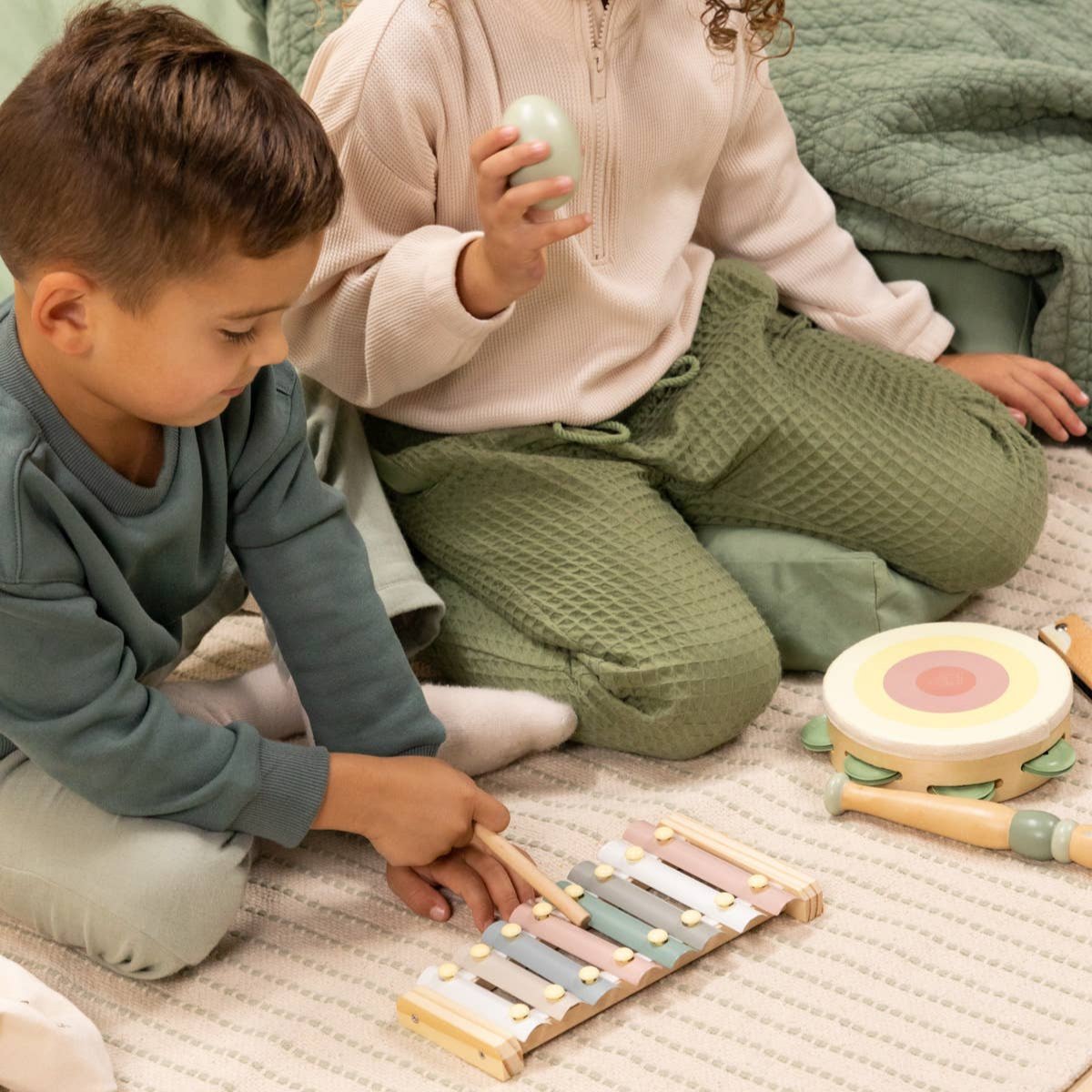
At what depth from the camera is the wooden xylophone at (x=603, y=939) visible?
0.86 meters

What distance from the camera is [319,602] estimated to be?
1.02m

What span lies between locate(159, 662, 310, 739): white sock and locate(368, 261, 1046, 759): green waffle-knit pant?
13cm

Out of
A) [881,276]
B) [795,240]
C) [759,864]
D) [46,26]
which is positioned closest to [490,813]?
[759,864]

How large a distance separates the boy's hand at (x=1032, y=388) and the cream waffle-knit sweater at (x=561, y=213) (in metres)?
0.26

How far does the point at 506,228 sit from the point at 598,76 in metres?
0.23

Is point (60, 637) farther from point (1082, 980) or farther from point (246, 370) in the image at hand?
point (1082, 980)

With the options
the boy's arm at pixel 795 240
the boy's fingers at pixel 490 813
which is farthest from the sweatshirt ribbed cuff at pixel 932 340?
the boy's fingers at pixel 490 813

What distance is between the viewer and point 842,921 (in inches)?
37.2

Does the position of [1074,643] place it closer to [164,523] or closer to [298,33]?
[164,523]

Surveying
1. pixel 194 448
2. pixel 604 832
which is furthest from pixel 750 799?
pixel 194 448

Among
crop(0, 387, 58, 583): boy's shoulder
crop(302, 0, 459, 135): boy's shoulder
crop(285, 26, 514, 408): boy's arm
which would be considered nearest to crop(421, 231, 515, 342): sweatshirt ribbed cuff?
crop(285, 26, 514, 408): boy's arm

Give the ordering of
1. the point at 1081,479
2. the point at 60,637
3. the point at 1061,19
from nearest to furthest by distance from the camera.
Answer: the point at 60,637
the point at 1081,479
the point at 1061,19

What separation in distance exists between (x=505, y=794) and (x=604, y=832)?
0.29 feet

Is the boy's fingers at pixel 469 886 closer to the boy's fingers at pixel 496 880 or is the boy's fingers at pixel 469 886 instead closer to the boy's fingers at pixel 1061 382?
the boy's fingers at pixel 496 880
